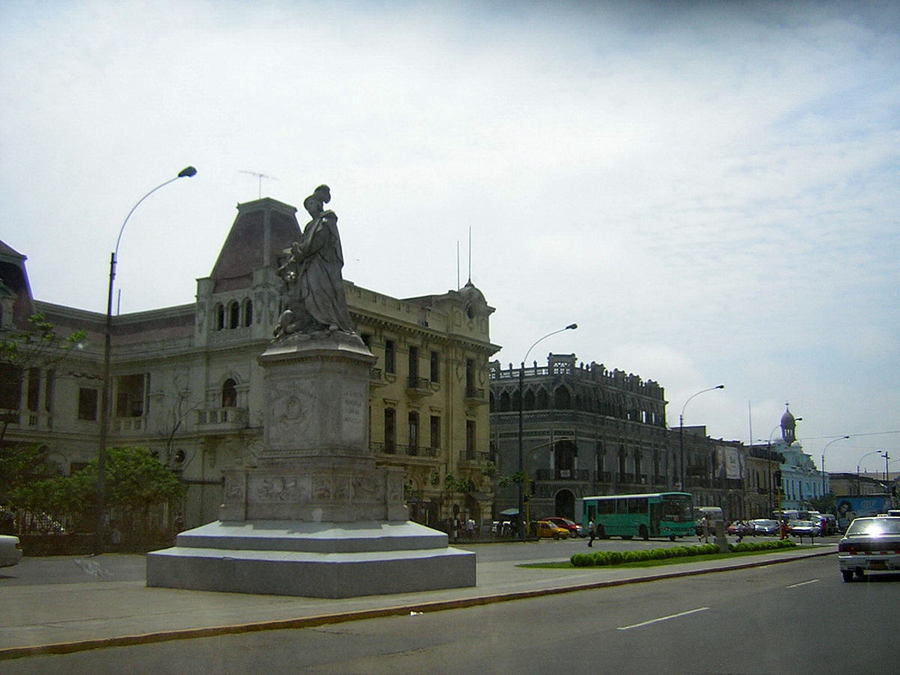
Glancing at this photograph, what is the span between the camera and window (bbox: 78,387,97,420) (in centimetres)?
5381

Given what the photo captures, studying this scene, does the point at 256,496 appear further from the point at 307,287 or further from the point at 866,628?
the point at 866,628

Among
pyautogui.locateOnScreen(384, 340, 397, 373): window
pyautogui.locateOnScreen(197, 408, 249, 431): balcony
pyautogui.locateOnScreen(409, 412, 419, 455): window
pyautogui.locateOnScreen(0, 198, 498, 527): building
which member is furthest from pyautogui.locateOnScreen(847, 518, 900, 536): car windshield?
pyautogui.locateOnScreen(409, 412, 419, 455): window

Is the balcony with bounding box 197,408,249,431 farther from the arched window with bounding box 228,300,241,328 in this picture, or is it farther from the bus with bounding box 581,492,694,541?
the bus with bounding box 581,492,694,541

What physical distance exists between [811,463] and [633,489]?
65762 mm

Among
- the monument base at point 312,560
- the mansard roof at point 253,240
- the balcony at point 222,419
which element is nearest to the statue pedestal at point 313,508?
the monument base at point 312,560

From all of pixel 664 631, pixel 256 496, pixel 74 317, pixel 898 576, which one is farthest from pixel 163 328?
pixel 664 631

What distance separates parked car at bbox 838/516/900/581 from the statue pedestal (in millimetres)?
8730

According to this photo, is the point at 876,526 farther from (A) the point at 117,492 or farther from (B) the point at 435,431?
(B) the point at 435,431

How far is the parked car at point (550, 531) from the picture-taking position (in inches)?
2418

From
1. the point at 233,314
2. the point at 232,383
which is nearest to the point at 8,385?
the point at 232,383

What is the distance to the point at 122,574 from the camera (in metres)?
23.6

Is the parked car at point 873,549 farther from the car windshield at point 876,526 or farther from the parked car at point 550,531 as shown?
the parked car at point 550,531

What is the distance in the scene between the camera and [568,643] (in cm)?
1214

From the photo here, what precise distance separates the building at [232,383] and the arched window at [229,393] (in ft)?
0.24
